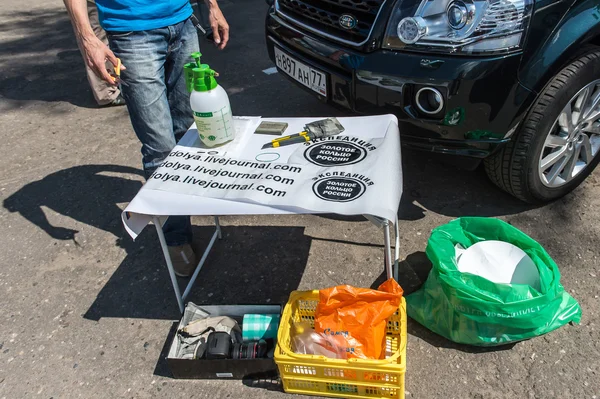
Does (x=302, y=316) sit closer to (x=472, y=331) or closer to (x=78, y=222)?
(x=472, y=331)

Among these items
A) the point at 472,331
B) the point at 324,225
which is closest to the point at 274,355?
the point at 472,331

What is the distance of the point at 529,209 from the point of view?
2832 mm

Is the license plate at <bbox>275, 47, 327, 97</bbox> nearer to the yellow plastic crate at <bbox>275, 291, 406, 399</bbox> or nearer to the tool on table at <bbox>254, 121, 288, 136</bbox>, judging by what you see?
the tool on table at <bbox>254, 121, 288, 136</bbox>

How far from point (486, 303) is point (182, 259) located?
4.88 ft

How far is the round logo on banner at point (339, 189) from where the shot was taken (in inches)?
69.7

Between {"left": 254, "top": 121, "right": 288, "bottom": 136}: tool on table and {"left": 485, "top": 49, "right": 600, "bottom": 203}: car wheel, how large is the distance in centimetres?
115

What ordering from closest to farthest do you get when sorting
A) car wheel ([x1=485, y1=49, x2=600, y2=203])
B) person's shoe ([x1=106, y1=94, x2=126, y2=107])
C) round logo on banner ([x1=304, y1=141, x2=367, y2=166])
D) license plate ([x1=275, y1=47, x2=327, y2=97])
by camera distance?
1. round logo on banner ([x1=304, y1=141, x2=367, y2=166])
2. car wheel ([x1=485, y1=49, x2=600, y2=203])
3. license plate ([x1=275, y1=47, x2=327, y2=97])
4. person's shoe ([x1=106, y1=94, x2=126, y2=107])

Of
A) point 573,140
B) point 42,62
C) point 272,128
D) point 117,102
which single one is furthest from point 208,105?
point 42,62

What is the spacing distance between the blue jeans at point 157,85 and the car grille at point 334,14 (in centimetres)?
75

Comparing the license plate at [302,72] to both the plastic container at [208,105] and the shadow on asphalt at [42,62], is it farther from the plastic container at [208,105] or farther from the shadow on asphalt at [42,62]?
the shadow on asphalt at [42,62]

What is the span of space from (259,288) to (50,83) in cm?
393

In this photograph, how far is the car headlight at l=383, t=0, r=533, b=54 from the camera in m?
2.18

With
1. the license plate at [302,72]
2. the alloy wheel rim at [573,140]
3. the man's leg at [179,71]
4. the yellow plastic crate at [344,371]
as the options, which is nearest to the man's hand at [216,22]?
the man's leg at [179,71]

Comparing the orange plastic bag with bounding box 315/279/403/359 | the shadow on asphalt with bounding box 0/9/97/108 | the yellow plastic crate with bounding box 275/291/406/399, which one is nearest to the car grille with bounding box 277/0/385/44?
the orange plastic bag with bounding box 315/279/403/359
